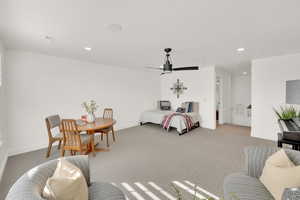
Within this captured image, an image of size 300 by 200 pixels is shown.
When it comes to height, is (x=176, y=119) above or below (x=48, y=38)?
below

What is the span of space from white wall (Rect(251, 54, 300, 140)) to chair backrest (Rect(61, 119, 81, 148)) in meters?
4.86

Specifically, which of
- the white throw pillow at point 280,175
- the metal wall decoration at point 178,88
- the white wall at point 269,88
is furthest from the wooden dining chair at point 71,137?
the white wall at point 269,88

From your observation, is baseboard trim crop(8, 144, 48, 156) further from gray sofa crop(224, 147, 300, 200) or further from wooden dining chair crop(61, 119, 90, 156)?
gray sofa crop(224, 147, 300, 200)

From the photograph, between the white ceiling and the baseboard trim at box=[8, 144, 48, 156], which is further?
the baseboard trim at box=[8, 144, 48, 156]

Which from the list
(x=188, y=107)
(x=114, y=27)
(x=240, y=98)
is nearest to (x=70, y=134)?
(x=114, y=27)

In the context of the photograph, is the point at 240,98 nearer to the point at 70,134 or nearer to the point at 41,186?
the point at 70,134

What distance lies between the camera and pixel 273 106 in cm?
396

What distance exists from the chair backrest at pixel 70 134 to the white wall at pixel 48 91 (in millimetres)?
1483

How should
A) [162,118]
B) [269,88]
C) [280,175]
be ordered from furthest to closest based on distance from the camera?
1. [162,118]
2. [269,88]
3. [280,175]

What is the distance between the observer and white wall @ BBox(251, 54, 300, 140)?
371cm

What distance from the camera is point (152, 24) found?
2.09 meters

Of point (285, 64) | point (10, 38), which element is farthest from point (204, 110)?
point (10, 38)

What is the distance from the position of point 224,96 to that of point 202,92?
1.45 metres

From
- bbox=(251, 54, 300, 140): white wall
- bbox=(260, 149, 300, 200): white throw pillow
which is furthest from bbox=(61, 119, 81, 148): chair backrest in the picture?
bbox=(251, 54, 300, 140): white wall
